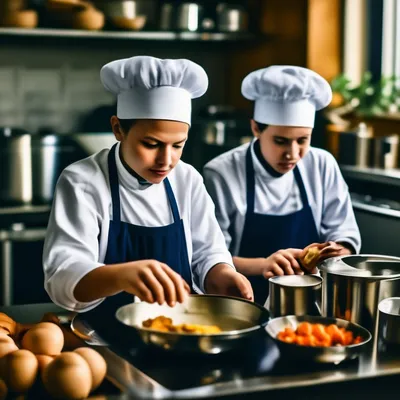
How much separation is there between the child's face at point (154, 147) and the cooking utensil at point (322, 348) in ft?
1.37

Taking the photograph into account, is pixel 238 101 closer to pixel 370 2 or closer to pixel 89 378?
pixel 370 2

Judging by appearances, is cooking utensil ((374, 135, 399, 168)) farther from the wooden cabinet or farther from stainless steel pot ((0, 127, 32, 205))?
stainless steel pot ((0, 127, 32, 205))

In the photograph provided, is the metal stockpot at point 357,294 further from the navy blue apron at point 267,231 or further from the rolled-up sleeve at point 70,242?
the navy blue apron at point 267,231

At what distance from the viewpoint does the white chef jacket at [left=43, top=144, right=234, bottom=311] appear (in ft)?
5.21

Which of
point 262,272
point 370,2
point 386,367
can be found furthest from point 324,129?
point 386,367

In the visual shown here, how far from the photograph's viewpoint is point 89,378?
4.16ft

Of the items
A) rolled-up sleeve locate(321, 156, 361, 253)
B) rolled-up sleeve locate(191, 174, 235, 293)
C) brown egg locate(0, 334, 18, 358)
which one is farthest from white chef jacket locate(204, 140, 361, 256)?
brown egg locate(0, 334, 18, 358)

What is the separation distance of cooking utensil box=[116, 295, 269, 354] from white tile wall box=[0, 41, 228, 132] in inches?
107

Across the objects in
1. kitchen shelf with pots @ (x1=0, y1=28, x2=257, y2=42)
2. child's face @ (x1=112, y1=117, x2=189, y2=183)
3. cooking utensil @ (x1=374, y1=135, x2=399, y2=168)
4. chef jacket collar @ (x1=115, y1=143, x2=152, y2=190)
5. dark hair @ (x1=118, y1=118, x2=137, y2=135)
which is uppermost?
kitchen shelf with pots @ (x1=0, y1=28, x2=257, y2=42)

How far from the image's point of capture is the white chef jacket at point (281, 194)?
2301mm

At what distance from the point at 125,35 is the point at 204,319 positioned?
2581 millimetres

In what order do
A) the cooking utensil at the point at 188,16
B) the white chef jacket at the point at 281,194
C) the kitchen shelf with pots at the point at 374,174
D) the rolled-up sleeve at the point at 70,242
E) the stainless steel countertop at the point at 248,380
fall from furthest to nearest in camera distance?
the cooking utensil at the point at 188,16, the kitchen shelf with pots at the point at 374,174, the white chef jacket at the point at 281,194, the rolled-up sleeve at the point at 70,242, the stainless steel countertop at the point at 248,380

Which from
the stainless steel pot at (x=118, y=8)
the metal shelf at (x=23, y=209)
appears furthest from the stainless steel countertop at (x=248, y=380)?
the stainless steel pot at (x=118, y=8)

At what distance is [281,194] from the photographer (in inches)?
92.1
